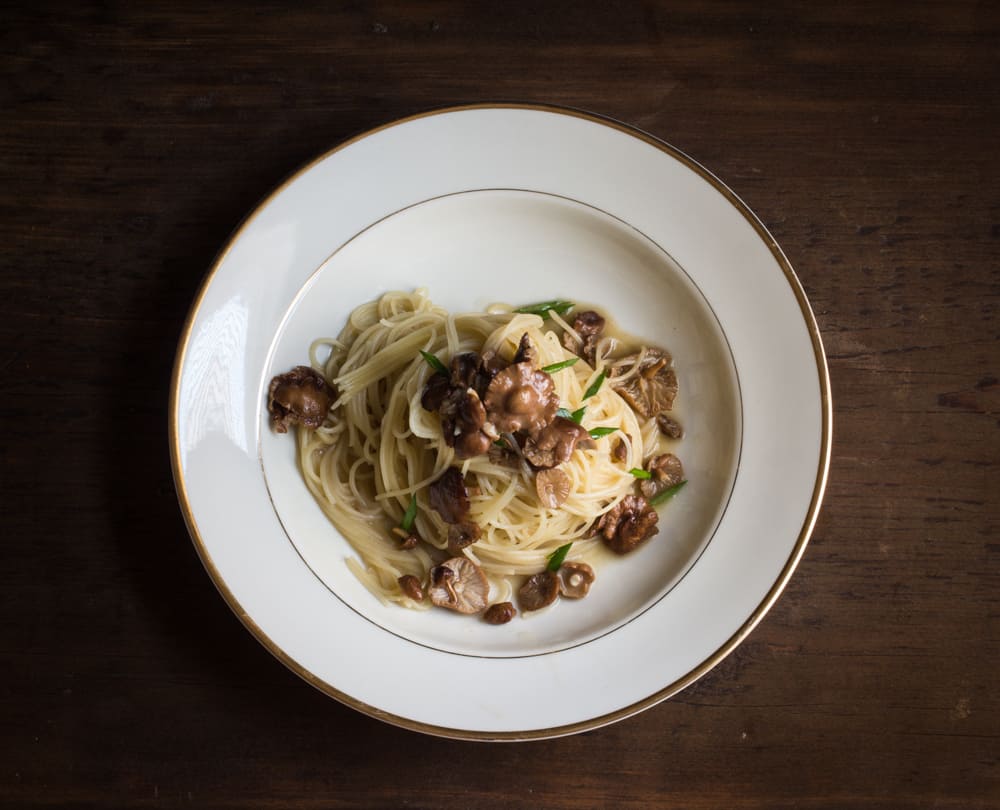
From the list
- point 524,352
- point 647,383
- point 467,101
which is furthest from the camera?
point 467,101

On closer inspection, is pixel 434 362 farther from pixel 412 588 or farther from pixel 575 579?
pixel 575 579

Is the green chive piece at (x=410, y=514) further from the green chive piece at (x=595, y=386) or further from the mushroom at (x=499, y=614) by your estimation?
the green chive piece at (x=595, y=386)

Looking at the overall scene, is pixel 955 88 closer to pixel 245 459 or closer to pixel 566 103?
pixel 566 103

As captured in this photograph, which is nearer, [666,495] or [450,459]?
[450,459]

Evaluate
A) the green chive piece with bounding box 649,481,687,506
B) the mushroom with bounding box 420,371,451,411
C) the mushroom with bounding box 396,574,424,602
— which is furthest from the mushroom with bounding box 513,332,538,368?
the mushroom with bounding box 396,574,424,602

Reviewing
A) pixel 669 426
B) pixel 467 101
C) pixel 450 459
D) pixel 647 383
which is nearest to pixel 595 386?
pixel 647 383

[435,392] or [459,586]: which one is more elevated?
[435,392]
